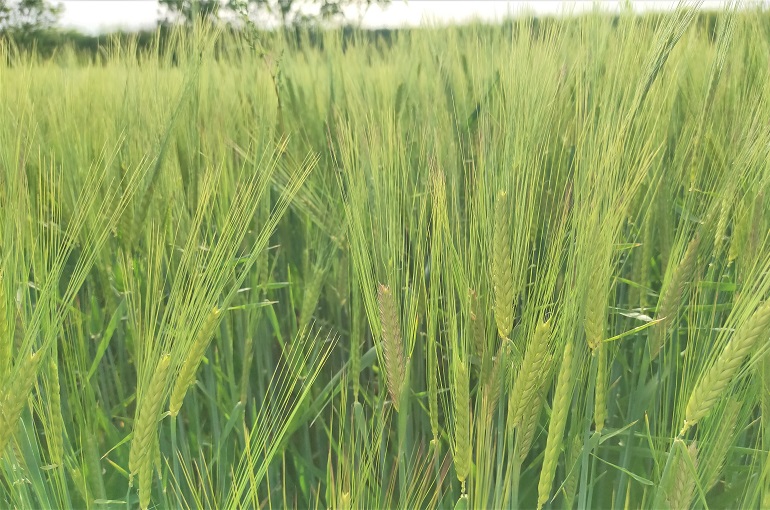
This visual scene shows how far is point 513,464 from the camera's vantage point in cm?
60

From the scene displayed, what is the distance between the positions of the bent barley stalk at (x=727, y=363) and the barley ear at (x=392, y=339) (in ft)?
0.81

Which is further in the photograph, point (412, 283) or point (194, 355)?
point (412, 283)

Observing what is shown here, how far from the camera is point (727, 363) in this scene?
54 centimetres

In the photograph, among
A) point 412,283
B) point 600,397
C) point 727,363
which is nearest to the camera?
point 727,363

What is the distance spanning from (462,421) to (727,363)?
0.22m

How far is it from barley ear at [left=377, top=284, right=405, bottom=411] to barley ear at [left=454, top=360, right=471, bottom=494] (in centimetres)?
6

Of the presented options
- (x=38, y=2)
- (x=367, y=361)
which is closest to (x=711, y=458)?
(x=367, y=361)

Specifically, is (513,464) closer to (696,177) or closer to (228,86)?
(696,177)

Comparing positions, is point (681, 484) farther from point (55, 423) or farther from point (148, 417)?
point (55, 423)

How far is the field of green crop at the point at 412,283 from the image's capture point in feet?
2.00

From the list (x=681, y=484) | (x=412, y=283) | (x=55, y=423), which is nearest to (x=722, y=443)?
(x=681, y=484)

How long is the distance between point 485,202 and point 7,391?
46 cm

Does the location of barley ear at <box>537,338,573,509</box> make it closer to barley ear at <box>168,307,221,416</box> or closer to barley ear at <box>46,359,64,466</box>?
barley ear at <box>168,307,221,416</box>

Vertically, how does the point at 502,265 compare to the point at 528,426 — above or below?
above
